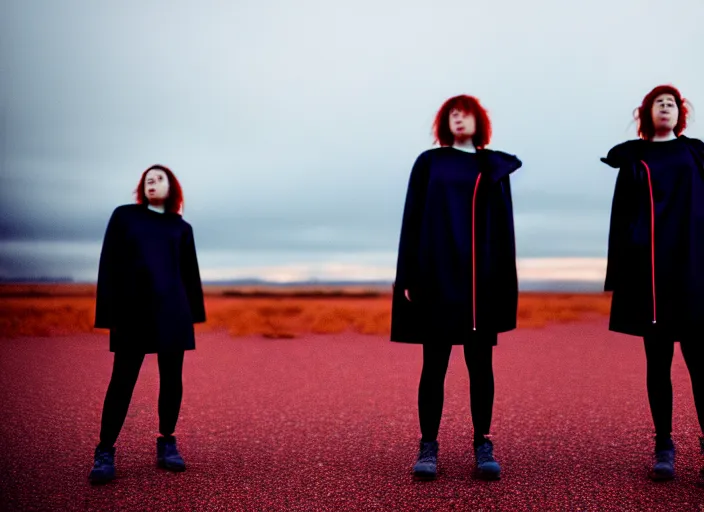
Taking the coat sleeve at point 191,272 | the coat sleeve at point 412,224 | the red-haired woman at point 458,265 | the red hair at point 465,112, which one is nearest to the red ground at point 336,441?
the red-haired woman at point 458,265

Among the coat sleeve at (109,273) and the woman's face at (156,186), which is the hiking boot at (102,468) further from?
the woman's face at (156,186)

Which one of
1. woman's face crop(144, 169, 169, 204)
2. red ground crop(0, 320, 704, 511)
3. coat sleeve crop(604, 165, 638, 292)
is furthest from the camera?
woman's face crop(144, 169, 169, 204)

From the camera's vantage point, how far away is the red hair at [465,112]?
12.1ft

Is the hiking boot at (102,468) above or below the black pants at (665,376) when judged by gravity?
below

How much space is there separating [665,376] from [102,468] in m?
3.41

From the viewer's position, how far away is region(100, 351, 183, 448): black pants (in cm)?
371

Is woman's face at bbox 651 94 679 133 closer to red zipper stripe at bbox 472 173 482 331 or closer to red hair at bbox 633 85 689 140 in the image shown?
red hair at bbox 633 85 689 140

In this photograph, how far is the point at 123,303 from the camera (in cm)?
378

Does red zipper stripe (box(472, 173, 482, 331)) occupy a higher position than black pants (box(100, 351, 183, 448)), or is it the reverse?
red zipper stripe (box(472, 173, 482, 331))

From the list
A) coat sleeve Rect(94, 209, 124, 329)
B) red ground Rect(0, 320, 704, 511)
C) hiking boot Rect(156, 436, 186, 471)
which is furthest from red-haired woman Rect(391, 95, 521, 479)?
coat sleeve Rect(94, 209, 124, 329)

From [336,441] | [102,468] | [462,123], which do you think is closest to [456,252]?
[462,123]

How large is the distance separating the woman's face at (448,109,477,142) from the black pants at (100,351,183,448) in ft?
7.41

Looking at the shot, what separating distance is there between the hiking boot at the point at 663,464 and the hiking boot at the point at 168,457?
9.28 feet

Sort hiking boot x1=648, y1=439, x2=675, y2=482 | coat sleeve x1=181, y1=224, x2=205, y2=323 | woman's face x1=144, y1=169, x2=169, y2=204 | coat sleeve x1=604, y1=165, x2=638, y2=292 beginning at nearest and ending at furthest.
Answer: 1. hiking boot x1=648, y1=439, x2=675, y2=482
2. coat sleeve x1=604, y1=165, x2=638, y2=292
3. woman's face x1=144, y1=169, x2=169, y2=204
4. coat sleeve x1=181, y1=224, x2=205, y2=323
